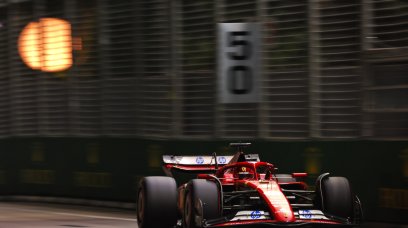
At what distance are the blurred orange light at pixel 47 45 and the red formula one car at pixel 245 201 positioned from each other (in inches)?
367

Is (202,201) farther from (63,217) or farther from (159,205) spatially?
(63,217)

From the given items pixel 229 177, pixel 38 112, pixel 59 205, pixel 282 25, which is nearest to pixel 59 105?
pixel 38 112

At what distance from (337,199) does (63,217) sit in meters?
7.39

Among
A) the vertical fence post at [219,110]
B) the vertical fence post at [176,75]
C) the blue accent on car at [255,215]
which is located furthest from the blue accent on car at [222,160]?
the vertical fence post at [176,75]

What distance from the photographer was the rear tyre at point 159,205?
12023 millimetres

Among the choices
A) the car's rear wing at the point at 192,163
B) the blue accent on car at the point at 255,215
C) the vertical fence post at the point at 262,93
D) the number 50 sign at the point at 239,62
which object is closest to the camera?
the blue accent on car at the point at 255,215

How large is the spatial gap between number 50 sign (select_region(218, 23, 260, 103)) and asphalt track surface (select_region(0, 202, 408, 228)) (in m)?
3.10

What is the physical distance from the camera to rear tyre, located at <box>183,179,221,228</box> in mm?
10766

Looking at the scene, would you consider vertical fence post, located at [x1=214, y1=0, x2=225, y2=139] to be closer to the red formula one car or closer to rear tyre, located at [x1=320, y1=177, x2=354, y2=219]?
the red formula one car

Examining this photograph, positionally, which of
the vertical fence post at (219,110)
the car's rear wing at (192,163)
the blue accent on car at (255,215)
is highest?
the vertical fence post at (219,110)

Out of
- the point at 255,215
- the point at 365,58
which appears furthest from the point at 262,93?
the point at 255,215

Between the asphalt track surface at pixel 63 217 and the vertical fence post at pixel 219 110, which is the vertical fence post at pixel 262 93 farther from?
the asphalt track surface at pixel 63 217

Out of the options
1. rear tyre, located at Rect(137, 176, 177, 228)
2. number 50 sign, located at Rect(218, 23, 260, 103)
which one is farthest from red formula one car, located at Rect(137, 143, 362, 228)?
number 50 sign, located at Rect(218, 23, 260, 103)

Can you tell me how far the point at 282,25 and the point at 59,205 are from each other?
7.42 m
